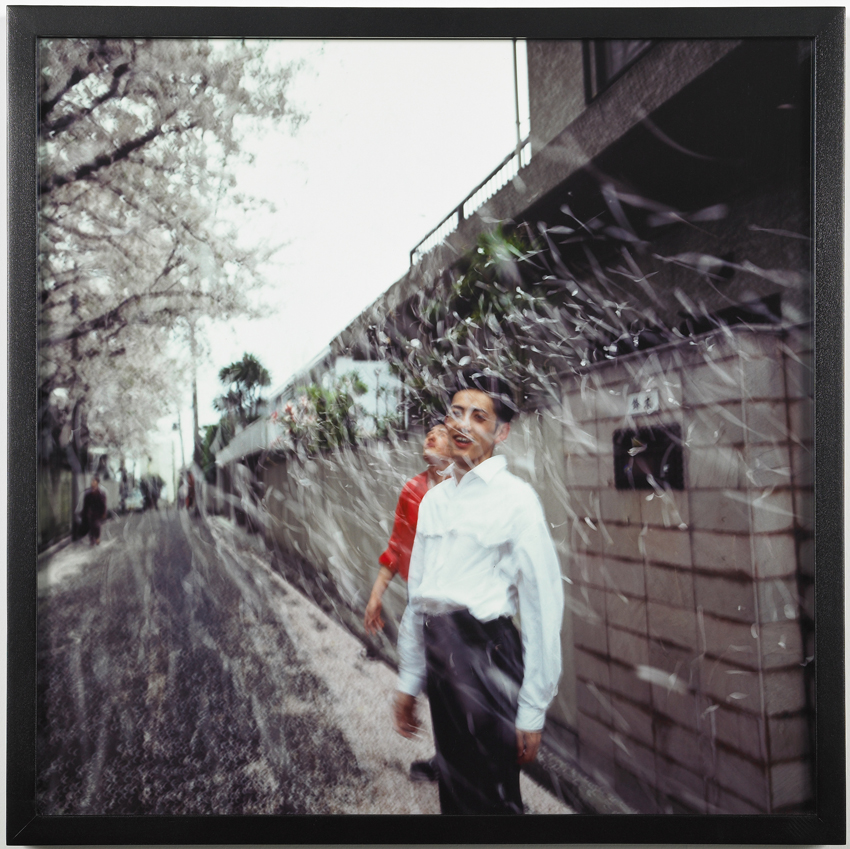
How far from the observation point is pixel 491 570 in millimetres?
1403

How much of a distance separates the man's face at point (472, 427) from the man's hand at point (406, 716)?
1.70ft

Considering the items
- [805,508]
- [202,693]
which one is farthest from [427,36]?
[202,693]

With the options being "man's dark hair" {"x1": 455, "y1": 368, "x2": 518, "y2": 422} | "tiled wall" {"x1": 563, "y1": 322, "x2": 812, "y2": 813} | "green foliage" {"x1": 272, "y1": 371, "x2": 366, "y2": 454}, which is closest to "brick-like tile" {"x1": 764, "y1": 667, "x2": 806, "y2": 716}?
"tiled wall" {"x1": 563, "y1": 322, "x2": 812, "y2": 813}

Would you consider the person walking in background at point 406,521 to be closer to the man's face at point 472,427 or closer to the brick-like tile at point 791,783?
the man's face at point 472,427

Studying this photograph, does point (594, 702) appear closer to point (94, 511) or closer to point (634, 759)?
point (634, 759)

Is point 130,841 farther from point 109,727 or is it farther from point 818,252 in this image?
point 818,252

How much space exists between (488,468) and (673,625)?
1.68 ft

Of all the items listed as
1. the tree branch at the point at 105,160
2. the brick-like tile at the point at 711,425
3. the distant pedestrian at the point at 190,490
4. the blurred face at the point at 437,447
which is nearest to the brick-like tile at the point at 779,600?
the brick-like tile at the point at 711,425

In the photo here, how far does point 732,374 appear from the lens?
135cm

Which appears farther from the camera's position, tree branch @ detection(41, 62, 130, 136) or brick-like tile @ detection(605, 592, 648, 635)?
tree branch @ detection(41, 62, 130, 136)

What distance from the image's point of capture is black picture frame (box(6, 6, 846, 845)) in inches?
54.9

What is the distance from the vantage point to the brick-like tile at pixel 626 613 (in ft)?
4.50

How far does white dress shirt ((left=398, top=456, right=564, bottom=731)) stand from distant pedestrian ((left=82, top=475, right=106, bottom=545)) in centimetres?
69

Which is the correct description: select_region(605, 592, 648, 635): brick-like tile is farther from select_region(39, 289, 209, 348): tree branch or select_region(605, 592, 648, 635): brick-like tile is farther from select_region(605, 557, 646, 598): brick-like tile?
select_region(39, 289, 209, 348): tree branch
